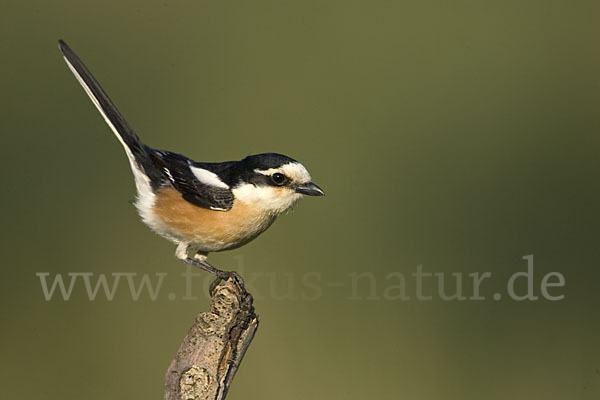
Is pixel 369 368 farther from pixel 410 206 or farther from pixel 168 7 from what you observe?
pixel 168 7

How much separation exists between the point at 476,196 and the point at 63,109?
12.5ft

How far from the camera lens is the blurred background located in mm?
5621

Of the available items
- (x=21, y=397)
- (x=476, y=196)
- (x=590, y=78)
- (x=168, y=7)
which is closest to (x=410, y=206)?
(x=476, y=196)

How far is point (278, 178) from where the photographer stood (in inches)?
160

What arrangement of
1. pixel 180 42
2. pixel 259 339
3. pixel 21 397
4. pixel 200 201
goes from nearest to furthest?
pixel 200 201, pixel 21 397, pixel 259 339, pixel 180 42

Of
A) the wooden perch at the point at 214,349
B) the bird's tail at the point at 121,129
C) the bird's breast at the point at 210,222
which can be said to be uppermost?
the bird's tail at the point at 121,129

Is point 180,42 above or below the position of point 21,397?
above

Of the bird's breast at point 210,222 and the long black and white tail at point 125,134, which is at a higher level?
the long black and white tail at point 125,134

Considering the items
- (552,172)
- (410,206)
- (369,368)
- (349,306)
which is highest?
(552,172)

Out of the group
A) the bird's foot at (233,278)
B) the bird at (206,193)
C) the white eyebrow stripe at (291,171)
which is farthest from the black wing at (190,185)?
the bird's foot at (233,278)

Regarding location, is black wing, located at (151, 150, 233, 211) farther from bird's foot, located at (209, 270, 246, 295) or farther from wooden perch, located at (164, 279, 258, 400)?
wooden perch, located at (164, 279, 258, 400)

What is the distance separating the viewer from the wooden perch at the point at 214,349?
296cm

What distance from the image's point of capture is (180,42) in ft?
24.0

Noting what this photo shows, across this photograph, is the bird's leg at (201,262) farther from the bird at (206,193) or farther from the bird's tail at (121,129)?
the bird's tail at (121,129)
